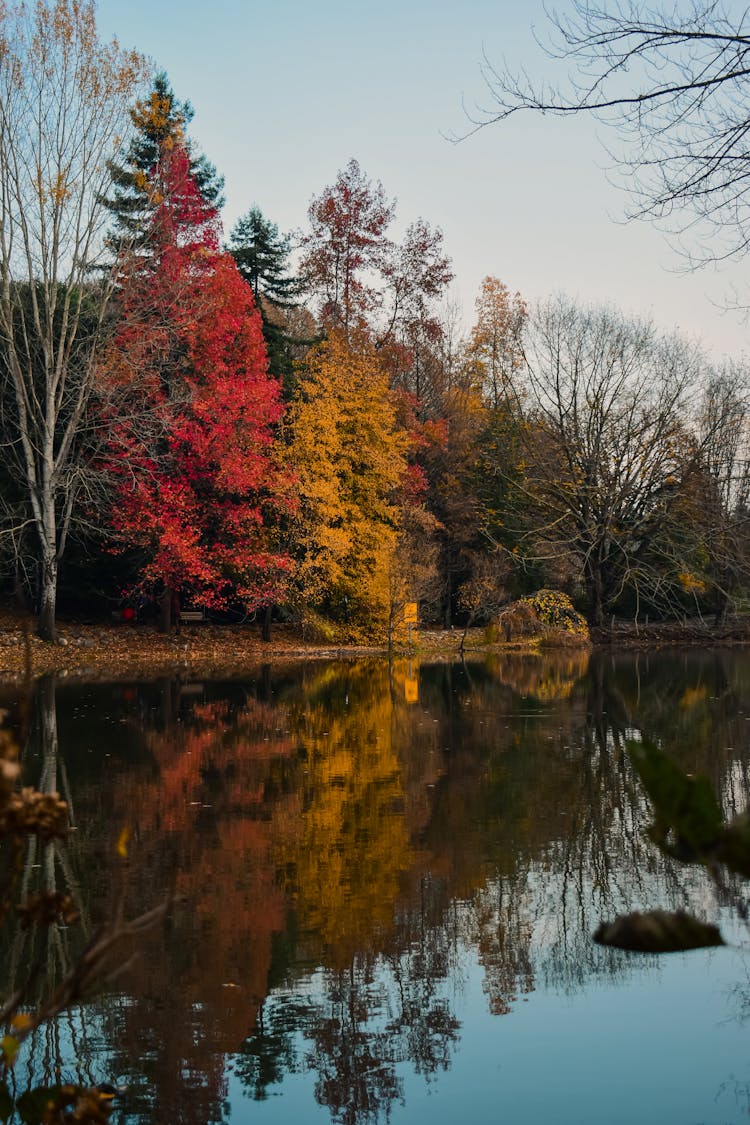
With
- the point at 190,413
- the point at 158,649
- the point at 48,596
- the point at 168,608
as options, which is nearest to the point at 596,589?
the point at 168,608

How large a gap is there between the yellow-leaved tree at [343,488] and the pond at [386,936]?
1702cm

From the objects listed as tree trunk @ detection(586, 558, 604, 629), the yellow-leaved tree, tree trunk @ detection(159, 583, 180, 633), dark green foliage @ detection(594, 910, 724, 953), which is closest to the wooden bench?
tree trunk @ detection(159, 583, 180, 633)

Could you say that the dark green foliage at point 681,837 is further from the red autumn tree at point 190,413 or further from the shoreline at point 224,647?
the red autumn tree at point 190,413

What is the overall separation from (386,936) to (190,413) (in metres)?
23.1

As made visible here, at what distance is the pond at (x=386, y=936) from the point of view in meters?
4.20

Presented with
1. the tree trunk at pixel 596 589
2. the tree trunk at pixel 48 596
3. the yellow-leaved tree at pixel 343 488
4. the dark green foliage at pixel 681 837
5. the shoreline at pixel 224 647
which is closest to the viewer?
the dark green foliage at pixel 681 837

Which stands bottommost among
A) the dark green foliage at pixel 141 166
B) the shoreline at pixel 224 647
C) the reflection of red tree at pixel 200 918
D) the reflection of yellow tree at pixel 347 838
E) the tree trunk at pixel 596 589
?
the reflection of red tree at pixel 200 918

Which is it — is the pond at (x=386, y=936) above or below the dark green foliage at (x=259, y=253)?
below

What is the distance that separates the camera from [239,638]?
1187 inches

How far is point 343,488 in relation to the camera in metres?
31.4

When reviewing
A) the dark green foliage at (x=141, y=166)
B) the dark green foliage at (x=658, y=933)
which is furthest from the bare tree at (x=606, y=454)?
the dark green foliage at (x=658, y=933)

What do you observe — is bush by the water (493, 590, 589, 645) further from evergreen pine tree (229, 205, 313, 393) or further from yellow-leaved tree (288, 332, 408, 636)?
evergreen pine tree (229, 205, 313, 393)

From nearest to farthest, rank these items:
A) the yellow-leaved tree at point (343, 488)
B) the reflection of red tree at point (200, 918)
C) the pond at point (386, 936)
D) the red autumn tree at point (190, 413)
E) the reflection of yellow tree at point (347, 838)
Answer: the pond at point (386, 936)
the reflection of red tree at point (200, 918)
the reflection of yellow tree at point (347, 838)
the red autumn tree at point (190, 413)
the yellow-leaved tree at point (343, 488)

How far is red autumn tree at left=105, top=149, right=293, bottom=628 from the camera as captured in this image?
26.5 meters
